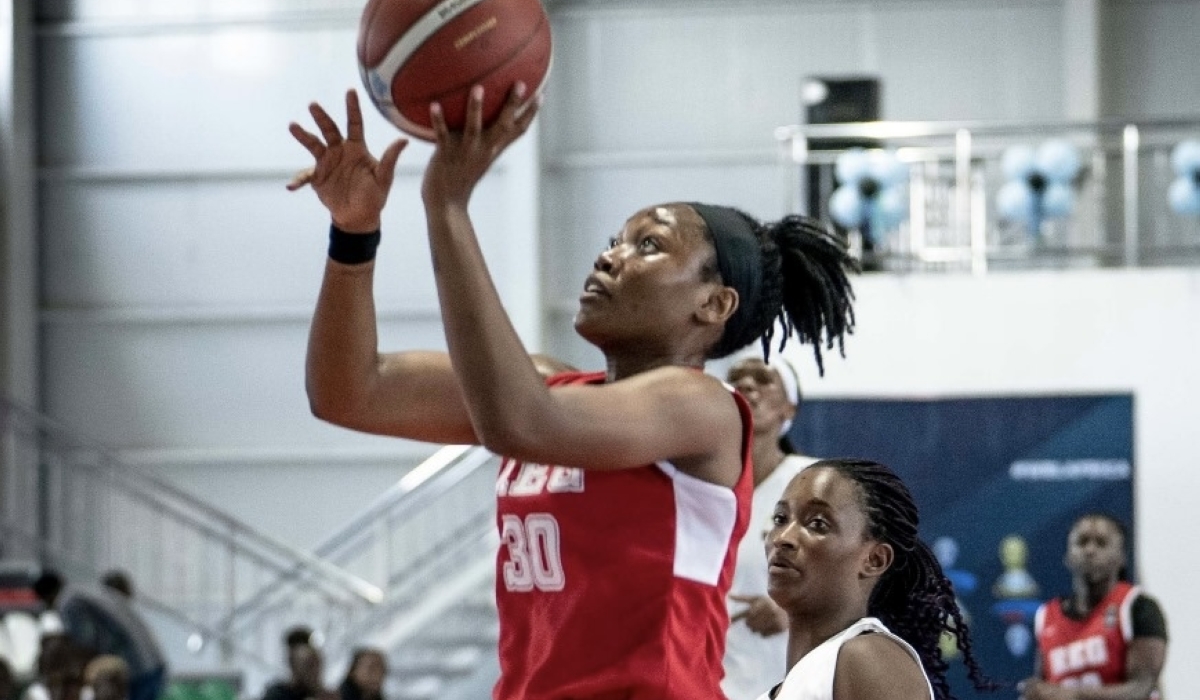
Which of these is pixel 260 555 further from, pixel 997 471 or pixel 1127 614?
pixel 1127 614

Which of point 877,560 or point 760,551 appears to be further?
point 760,551

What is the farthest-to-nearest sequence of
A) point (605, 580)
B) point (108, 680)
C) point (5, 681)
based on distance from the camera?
1. point (5, 681)
2. point (108, 680)
3. point (605, 580)

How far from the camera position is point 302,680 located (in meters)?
9.38

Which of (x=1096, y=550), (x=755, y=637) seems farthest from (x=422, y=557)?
(x=755, y=637)

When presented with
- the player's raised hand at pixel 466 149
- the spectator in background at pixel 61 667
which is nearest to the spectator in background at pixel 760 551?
the player's raised hand at pixel 466 149

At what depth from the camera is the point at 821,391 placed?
987cm

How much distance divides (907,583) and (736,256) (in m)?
0.60

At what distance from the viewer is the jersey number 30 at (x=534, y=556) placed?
2848 mm

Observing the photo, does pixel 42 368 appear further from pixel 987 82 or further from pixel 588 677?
pixel 588 677

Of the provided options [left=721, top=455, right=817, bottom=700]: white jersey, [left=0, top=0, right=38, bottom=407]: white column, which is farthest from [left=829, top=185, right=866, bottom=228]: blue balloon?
[left=0, top=0, right=38, bottom=407]: white column

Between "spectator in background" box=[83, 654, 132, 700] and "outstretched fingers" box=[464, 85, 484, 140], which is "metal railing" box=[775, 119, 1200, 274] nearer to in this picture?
"spectator in background" box=[83, 654, 132, 700]

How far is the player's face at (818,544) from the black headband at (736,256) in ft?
0.91

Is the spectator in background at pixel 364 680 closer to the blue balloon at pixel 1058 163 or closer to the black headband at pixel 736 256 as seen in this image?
the blue balloon at pixel 1058 163

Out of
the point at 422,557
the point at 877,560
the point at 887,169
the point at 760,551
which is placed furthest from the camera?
the point at 422,557
